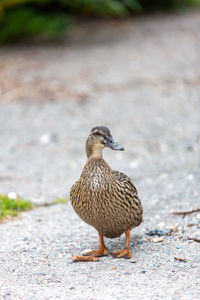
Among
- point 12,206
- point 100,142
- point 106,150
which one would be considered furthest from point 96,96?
point 100,142

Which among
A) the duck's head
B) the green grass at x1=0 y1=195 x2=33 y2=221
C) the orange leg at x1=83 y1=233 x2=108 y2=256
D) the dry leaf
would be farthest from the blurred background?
the duck's head

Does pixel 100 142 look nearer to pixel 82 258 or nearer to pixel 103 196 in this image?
pixel 103 196

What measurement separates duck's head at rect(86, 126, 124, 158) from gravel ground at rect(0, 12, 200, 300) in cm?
97

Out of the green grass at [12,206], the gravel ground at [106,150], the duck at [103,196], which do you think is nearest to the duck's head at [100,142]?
the duck at [103,196]

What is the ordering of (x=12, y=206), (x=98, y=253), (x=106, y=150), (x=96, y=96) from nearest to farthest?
(x=98, y=253) < (x=12, y=206) < (x=106, y=150) < (x=96, y=96)

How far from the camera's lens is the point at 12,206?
648 cm

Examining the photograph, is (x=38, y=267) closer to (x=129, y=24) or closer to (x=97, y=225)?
(x=97, y=225)

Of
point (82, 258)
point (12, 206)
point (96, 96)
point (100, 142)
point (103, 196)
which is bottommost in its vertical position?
point (82, 258)

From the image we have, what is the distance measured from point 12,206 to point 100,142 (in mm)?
2085

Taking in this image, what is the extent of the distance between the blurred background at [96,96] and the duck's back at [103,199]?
1.35 metres

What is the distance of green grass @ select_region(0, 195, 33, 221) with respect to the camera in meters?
6.27

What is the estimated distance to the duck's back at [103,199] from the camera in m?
4.73

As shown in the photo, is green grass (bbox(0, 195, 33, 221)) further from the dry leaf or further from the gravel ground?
the dry leaf

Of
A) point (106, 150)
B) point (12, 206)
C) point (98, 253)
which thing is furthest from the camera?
point (106, 150)
